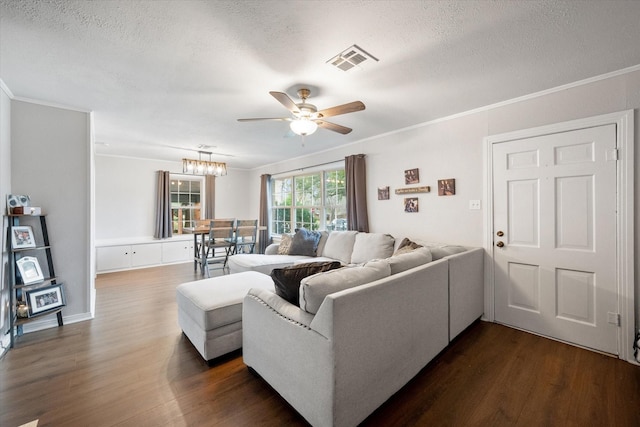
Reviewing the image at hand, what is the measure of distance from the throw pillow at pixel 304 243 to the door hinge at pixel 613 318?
10.8ft

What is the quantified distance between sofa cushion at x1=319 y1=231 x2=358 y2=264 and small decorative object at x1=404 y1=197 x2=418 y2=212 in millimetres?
865

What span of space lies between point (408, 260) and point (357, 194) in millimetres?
2204

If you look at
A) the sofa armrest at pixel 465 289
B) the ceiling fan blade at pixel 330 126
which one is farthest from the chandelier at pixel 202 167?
the sofa armrest at pixel 465 289

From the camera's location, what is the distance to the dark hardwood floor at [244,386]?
5.06 feet

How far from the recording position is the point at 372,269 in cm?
171

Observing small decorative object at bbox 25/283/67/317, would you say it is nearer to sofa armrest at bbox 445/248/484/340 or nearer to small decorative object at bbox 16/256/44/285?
small decorative object at bbox 16/256/44/285

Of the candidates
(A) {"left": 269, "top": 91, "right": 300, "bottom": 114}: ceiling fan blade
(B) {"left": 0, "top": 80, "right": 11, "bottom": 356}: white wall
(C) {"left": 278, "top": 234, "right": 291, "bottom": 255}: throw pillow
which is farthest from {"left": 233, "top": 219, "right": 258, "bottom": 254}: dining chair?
(A) {"left": 269, "top": 91, "right": 300, "bottom": 114}: ceiling fan blade

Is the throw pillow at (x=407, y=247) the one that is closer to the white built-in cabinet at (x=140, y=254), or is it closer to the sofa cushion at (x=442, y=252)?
the sofa cushion at (x=442, y=252)

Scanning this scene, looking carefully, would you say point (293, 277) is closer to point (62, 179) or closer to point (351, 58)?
point (351, 58)

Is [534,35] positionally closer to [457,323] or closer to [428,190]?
[428,190]

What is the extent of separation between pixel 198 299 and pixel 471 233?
2939 millimetres

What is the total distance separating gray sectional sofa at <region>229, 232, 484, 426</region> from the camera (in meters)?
1.32

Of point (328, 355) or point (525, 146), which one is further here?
point (525, 146)

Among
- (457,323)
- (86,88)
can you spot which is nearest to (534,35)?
(457,323)
